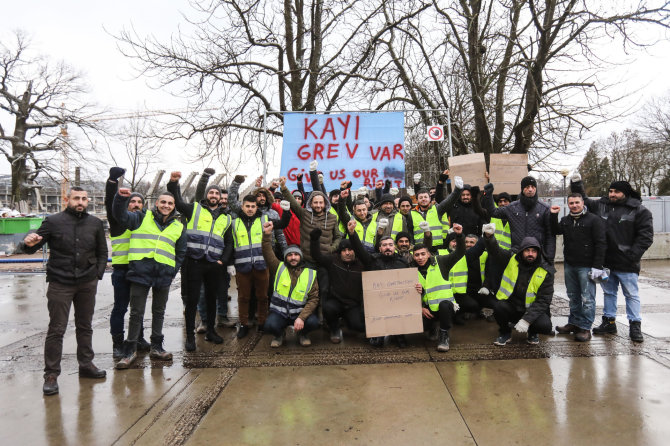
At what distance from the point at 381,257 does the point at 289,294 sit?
116 cm

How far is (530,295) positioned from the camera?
4.75m

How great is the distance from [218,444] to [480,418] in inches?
72.4

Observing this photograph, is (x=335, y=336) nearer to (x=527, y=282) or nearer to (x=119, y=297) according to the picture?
(x=527, y=282)

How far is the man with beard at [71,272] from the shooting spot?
376 cm

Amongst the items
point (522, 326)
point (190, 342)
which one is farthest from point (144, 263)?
point (522, 326)

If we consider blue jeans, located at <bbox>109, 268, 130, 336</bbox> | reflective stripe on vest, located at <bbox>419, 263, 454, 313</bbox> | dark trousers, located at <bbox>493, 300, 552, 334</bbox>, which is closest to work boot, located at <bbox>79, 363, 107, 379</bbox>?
blue jeans, located at <bbox>109, 268, 130, 336</bbox>

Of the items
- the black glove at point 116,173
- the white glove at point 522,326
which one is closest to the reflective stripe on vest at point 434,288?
the white glove at point 522,326

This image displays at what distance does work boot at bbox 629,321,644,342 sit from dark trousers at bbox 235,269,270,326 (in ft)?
14.1

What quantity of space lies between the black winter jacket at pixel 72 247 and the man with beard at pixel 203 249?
3.16 ft

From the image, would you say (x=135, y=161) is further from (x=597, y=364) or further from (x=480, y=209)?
(x=597, y=364)

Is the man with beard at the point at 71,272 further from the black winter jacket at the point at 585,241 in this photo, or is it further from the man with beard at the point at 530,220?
the black winter jacket at the point at 585,241

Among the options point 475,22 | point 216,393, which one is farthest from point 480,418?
point 475,22

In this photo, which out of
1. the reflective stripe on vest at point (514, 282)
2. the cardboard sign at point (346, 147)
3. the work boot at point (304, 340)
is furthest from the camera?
the cardboard sign at point (346, 147)

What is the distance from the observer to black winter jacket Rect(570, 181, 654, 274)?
4.89m
